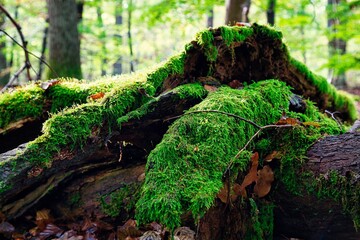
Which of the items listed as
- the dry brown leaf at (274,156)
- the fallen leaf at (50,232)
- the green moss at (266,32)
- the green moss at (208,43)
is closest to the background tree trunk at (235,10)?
the green moss at (266,32)

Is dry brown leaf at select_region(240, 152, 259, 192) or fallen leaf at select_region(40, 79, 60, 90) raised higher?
fallen leaf at select_region(40, 79, 60, 90)

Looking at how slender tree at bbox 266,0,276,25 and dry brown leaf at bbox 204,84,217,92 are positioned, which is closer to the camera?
dry brown leaf at bbox 204,84,217,92

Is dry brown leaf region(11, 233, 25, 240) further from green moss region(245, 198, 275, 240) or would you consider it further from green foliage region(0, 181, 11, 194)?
green moss region(245, 198, 275, 240)

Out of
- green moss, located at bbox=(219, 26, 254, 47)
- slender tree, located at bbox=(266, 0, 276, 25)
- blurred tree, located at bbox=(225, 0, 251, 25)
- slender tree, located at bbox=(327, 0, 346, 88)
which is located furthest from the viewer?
slender tree, located at bbox=(266, 0, 276, 25)

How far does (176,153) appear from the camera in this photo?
7.37ft

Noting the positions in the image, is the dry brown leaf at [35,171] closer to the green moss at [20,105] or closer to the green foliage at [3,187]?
the green foliage at [3,187]

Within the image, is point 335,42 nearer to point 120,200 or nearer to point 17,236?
point 120,200

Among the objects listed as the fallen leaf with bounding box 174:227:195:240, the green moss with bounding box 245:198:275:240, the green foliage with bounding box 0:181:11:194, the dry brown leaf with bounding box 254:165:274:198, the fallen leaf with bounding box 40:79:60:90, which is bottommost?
the green moss with bounding box 245:198:275:240

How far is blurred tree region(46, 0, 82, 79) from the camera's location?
691 centimetres

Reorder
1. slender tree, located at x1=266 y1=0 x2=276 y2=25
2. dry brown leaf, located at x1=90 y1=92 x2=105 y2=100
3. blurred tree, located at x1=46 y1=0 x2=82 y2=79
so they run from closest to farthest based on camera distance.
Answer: dry brown leaf, located at x1=90 y1=92 x2=105 y2=100 → blurred tree, located at x1=46 y1=0 x2=82 y2=79 → slender tree, located at x1=266 y1=0 x2=276 y2=25

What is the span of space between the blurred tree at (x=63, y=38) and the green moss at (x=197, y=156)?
5.05 m

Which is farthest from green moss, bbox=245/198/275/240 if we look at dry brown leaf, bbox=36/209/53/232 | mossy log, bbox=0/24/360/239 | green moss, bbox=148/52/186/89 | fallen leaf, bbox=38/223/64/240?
dry brown leaf, bbox=36/209/53/232

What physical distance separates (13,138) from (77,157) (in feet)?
2.85

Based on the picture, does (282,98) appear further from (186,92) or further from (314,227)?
(314,227)
